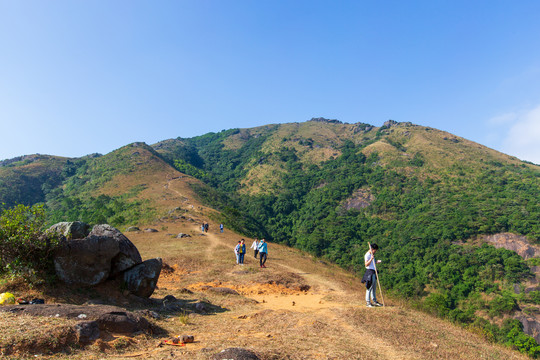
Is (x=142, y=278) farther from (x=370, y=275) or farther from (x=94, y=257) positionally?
(x=370, y=275)

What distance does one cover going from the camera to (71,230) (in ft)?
34.5

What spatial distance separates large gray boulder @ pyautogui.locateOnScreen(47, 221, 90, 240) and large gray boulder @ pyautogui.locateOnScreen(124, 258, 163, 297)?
6.92 feet

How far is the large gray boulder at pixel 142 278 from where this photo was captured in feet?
34.9

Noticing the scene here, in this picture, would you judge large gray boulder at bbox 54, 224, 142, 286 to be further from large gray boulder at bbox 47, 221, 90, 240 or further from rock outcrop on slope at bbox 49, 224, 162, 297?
large gray boulder at bbox 47, 221, 90, 240

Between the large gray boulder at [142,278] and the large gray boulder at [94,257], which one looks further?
the large gray boulder at [142,278]

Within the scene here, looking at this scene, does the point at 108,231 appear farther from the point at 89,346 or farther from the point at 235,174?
the point at 235,174

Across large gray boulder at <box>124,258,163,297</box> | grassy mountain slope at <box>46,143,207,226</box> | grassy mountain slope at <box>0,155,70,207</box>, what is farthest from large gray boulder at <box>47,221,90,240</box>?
grassy mountain slope at <box>0,155,70,207</box>

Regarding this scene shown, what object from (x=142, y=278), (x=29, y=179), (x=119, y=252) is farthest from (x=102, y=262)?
(x=29, y=179)

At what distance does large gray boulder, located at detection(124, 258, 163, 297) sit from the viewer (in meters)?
10.6

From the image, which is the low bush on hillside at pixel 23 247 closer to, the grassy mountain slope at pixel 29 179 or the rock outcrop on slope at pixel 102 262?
the rock outcrop on slope at pixel 102 262

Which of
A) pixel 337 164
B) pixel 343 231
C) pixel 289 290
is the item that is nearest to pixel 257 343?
pixel 289 290

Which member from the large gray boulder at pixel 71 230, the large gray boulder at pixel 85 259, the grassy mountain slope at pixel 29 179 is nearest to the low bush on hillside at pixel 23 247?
the large gray boulder at pixel 85 259

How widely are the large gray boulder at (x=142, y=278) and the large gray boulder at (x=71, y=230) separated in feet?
6.92

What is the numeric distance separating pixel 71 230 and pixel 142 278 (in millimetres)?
2951
